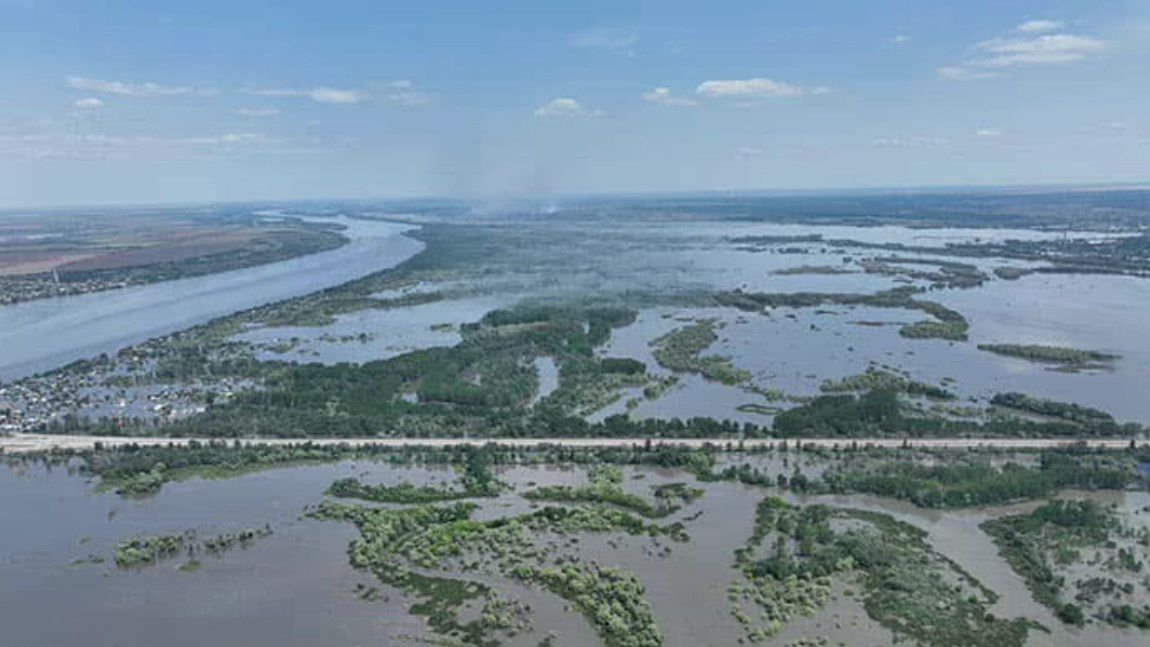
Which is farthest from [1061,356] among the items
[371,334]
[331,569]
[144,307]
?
[144,307]

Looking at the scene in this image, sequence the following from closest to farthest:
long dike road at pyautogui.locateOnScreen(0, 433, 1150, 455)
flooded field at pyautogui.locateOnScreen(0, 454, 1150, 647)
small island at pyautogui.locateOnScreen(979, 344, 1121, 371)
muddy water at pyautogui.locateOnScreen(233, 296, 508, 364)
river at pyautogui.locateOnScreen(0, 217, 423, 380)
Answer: flooded field at pyautogui.locateOnScreen(0, 454, 1150, 647) → long dike road at pyautogui.locateOnScreen(0, 433, 1150, 455) → small island at pyautogui.locateOnScreen(979, 344, 1121, 371) → muddy water at pyautogui.locateOnScreen(233, 296, 508, 364) → river at pyautogui.locateOnScreen(0, 217, 423, 380)

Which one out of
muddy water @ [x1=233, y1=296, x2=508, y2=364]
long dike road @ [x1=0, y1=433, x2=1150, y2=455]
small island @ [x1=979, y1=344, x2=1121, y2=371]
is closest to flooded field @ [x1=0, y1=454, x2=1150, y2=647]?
long dike road @ [x1=0, y1=433, x2=1150, y2=455]

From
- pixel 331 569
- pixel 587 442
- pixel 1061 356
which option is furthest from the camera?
pixel 1061 356

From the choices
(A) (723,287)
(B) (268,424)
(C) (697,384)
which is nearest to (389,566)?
(B) (268,424)

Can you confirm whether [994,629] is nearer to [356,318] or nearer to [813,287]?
[356,318]

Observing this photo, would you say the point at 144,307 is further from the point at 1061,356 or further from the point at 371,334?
the point at 1061,356

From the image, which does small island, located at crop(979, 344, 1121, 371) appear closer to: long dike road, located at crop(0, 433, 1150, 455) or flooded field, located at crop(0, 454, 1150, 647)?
long dike road, located at crop(0, 433, 1150, 455)
